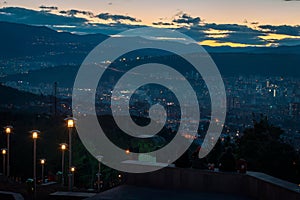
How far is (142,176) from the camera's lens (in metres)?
10.2

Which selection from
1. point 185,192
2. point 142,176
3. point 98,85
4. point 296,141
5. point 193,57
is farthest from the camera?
point 98,85

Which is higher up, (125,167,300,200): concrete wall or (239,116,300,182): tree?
(125,167,300,200): concrete wall

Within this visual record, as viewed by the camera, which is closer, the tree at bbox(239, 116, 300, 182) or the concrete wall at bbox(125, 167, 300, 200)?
the concrete wall at bbox(125, 167, 300, 200)

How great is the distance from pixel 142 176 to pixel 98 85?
210 feet

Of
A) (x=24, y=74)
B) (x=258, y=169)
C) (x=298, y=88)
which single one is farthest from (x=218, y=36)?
(x=258, y=169)

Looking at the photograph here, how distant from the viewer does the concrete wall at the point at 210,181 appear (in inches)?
341

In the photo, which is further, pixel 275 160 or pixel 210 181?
pixel 275 160

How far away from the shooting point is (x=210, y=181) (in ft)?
31.6

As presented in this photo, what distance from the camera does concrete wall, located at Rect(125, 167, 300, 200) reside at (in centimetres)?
867

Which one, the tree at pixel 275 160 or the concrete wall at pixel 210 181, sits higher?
the concrete wall at pixel 210 181

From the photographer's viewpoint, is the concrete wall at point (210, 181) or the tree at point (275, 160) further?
the tree at point (275, 160)

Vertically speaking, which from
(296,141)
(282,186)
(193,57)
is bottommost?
(296,141)

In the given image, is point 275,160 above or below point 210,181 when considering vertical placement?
below

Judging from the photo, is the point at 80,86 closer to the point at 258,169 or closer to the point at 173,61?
the point at 173,61
